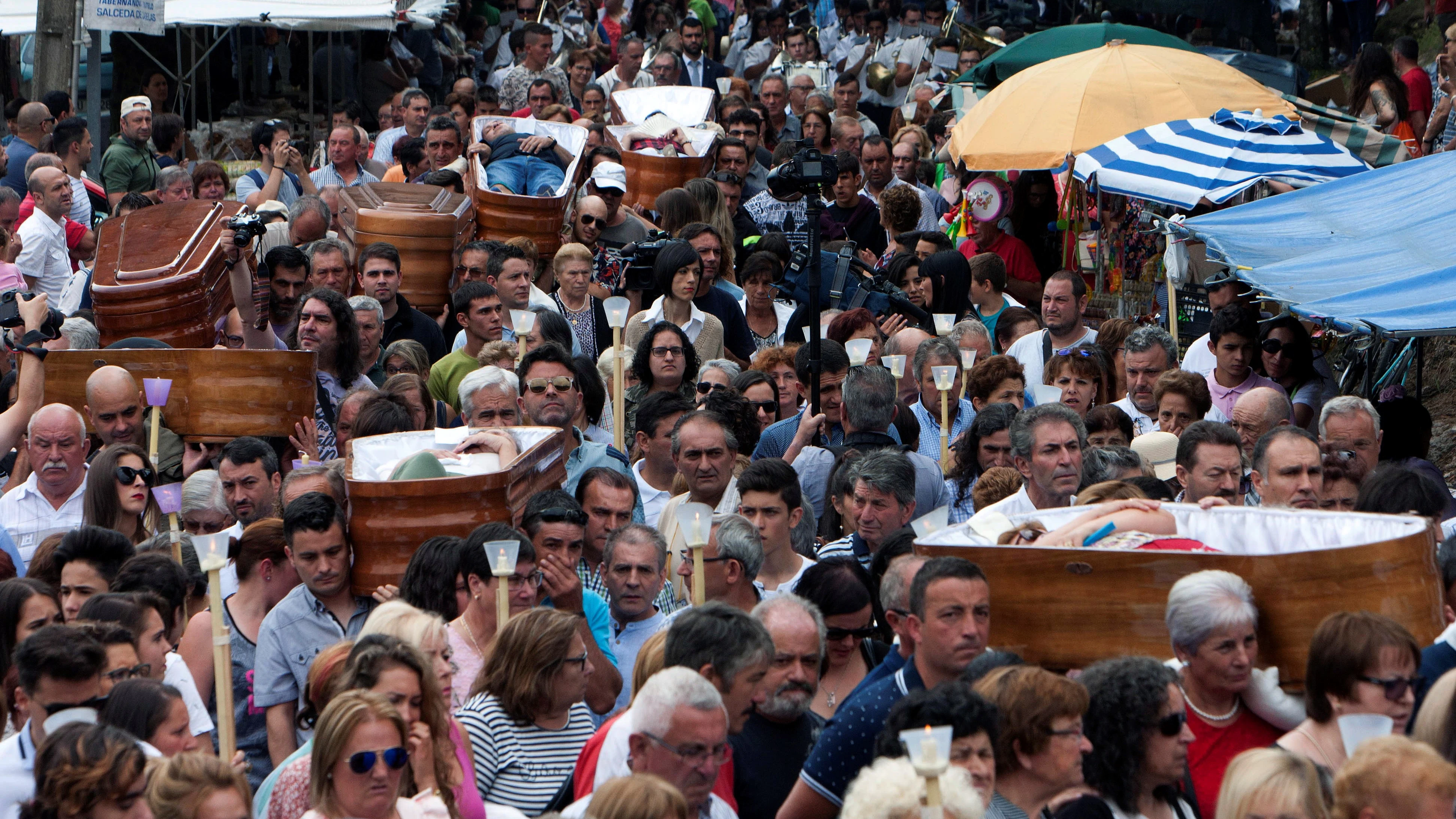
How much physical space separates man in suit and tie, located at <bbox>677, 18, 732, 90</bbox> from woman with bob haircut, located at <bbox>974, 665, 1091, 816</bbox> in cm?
1332

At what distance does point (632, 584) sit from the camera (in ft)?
17.9

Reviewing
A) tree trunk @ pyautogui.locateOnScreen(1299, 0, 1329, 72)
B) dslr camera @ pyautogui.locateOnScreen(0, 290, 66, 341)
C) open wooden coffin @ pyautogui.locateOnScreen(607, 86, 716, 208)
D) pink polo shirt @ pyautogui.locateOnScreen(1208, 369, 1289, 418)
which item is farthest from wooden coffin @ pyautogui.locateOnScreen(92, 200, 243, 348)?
tree trunk @ pyautogui.locateOnScreen(1299, 0, 1329, 72)

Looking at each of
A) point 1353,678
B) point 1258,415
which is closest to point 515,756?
point 1353,678

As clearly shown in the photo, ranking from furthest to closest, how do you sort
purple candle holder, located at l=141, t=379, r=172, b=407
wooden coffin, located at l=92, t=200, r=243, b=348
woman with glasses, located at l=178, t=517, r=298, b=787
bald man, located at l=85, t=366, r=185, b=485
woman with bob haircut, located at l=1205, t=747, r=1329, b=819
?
wooden coffin, located at l=92, t=200, r=243, b=348 < bald man, located at l=85, t=366, r=185, b=485 < purple candle holder, located at l=141, t=379, r=172, b=407 < woman with glasses, located at l=178, t=517, r=298, b=787 < woman with bob haircut, located at l=1205, t=747, r=1329, b=819

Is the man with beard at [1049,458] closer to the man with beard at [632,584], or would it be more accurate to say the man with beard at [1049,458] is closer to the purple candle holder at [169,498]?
the man with beard at [632,584]

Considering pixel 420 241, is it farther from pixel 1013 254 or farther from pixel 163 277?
pixel 1013 254

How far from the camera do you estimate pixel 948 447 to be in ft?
25.2

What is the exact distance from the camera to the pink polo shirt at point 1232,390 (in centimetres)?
791

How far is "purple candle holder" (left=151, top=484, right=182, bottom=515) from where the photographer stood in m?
5.87

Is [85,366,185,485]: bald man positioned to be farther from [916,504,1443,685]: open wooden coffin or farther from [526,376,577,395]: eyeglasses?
[916,504,1443,685]: open wooden coffin

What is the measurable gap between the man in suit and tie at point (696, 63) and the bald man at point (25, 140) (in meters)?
6.41

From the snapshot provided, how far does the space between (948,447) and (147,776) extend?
14.8 ft

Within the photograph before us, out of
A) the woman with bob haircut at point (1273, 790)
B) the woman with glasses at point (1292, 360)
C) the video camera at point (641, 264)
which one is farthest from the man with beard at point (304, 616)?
the woman with glasses at point (1292, 360)

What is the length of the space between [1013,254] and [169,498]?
7054mm
